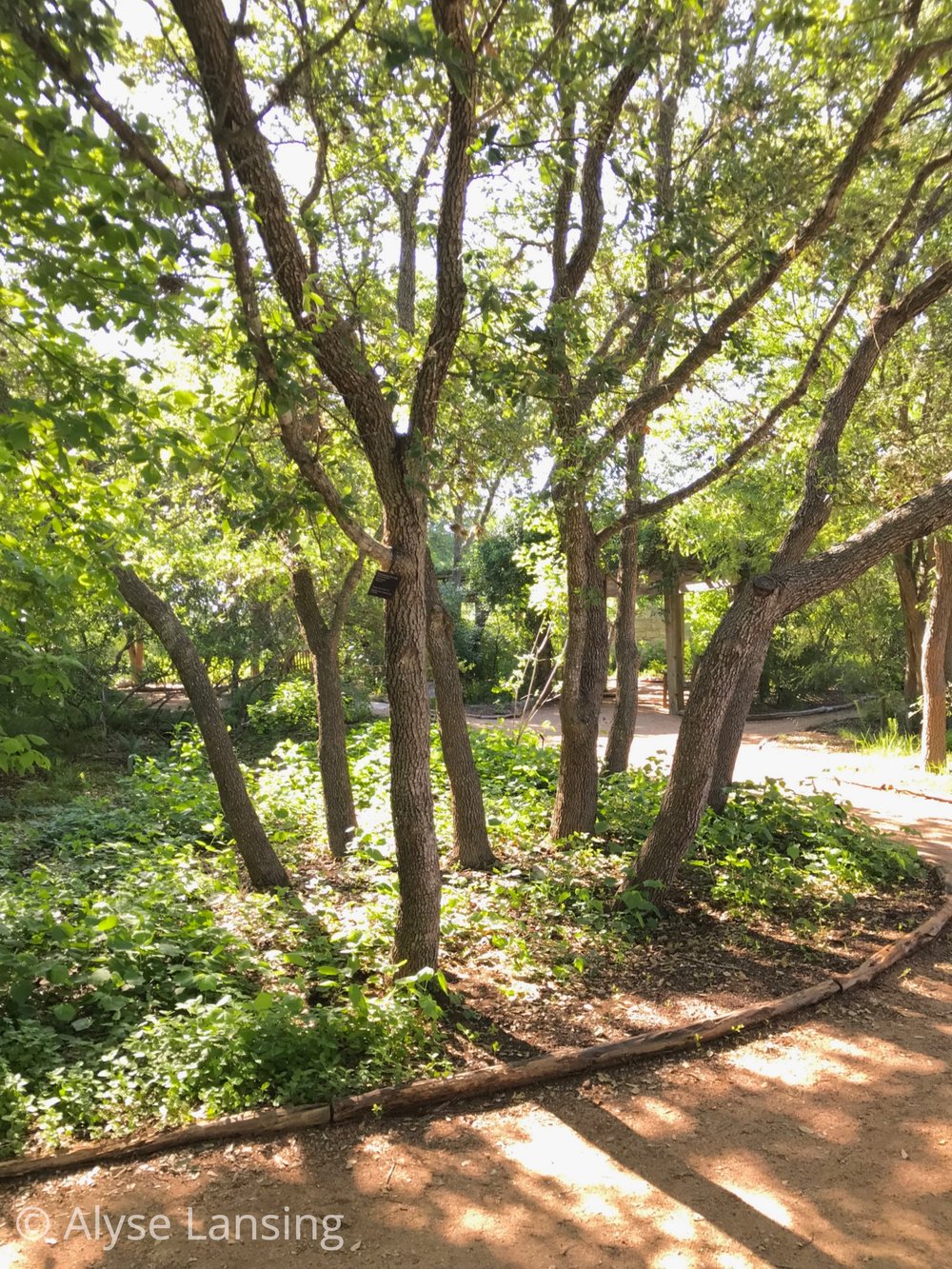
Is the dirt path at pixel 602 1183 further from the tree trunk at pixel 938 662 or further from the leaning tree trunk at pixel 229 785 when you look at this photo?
the tree trunk at pixel 938 662

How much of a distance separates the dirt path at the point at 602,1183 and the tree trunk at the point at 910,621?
37.9ft

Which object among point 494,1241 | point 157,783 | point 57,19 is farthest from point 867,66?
point 157,783

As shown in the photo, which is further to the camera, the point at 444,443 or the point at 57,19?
the point at 444,443

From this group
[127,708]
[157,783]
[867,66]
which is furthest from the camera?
[127,708]

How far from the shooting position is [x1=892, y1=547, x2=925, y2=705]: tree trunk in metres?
14.4

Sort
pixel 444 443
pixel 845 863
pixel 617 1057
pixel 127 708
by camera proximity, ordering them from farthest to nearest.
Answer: pixel 127 708 → pixel 845 863 → pixel 444 443 → pixel 617 1057

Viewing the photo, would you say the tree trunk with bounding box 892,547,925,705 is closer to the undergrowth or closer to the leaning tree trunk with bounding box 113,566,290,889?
the undergrowth

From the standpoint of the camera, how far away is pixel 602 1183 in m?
3.28

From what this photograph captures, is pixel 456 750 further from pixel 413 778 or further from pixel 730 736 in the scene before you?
pixel 413 778

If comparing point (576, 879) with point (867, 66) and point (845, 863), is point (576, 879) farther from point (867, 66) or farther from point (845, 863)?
point (867, 66)

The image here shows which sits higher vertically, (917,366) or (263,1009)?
(917,366)

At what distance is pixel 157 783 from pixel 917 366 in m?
10.1

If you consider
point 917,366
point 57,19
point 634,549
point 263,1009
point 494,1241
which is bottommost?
point 494,1241

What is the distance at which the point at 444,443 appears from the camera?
5.80m
